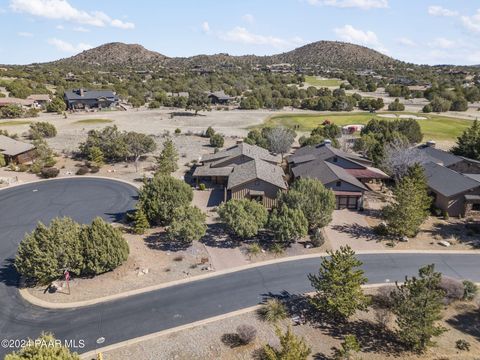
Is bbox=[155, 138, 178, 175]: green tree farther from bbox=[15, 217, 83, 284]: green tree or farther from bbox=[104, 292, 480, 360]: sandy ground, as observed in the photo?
bbox=[104, 292, 480, 360]: sandy ground

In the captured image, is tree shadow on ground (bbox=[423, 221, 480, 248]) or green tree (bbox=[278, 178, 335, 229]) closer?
green tree (bbox=[278, 178, 335, 229])

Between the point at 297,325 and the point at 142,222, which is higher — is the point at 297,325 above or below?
below

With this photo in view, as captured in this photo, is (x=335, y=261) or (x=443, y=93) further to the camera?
(x=443, y=93)

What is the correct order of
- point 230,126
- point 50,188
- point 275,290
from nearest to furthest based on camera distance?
point 275,290 < point 50,188 < point 230,126

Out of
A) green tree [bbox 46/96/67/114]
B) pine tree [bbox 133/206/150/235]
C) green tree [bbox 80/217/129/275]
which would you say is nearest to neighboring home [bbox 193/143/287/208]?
pine tree [bbox 133/206/150/235]

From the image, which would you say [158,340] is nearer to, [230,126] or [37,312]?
[37,312]

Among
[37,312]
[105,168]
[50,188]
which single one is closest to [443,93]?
[105,168]

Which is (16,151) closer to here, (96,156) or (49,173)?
(49,173)

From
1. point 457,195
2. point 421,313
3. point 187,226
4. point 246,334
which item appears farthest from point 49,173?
point 457,195

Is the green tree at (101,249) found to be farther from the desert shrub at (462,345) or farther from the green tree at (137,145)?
the green tree at (137,145)
